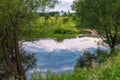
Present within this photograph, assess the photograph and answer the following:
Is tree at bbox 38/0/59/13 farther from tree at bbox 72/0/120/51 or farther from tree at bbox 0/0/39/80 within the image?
tree at bbox 72/0/120/51

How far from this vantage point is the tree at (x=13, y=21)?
2612cm

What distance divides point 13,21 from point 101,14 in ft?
55.7

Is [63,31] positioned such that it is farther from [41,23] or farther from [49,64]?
[41,23]

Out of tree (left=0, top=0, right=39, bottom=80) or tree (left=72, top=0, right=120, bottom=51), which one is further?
tree (left=72, top=0, right=120, bottom=51)

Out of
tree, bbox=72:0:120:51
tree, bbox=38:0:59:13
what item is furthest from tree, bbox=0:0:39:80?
tree, bbox=72:0:120:51

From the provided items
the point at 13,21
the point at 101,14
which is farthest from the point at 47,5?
the point at 101,14

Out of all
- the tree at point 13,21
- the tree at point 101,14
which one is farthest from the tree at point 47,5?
the tree at point 101,14

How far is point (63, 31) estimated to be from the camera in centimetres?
11194

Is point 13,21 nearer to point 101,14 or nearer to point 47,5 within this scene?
point 47,5

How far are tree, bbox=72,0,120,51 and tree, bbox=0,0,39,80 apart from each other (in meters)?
14.3

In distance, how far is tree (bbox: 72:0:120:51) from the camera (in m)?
41.6

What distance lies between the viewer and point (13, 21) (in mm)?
28375

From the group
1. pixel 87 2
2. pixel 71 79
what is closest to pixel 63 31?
pixel 87 2

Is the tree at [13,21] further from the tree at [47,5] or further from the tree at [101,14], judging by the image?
the tree at [101,14]
